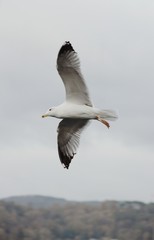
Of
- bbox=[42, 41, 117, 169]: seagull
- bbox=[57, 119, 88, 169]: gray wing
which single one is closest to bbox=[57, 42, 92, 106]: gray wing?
bbox=[42, 41, 117, 169]: seagull

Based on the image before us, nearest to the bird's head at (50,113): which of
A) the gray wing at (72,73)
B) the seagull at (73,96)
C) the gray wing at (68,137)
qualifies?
the seagull at (73,96)

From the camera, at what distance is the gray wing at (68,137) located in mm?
13945

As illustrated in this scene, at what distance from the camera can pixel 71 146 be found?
557 inches

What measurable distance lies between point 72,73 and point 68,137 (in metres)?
1.54

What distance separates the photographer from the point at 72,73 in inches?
508

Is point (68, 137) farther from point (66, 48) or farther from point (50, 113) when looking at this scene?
point (66, 48)

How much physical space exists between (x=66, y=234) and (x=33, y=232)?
2773mm

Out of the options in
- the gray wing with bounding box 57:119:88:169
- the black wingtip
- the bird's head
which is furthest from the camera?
the gray wing with bounding box 57:119:88:169

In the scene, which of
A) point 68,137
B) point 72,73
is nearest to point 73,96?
point 72,73

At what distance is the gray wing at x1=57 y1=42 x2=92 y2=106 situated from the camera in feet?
42.2

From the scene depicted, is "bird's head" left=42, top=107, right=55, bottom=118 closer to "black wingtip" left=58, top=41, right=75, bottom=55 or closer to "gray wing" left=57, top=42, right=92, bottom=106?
"gray wing" left=57, top=42, right=92, bottom=106

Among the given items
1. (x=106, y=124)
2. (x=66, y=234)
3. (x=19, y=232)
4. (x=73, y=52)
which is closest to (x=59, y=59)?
(x=73, y=52)

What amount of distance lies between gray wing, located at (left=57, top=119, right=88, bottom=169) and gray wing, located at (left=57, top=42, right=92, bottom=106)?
85 centimetres

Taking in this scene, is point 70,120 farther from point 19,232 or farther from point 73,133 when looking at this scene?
point 19,232
